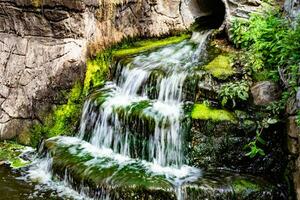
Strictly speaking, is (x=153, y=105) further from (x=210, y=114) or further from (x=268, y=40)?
(x=268, y=40)

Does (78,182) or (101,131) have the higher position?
(101,131)

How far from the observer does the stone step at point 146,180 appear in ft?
20.9

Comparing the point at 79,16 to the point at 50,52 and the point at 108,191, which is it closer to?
the point at 50,52

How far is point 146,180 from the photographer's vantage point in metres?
6.59

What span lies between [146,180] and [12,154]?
3.29 m

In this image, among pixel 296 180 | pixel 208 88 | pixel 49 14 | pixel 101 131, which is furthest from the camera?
pixel 49 14

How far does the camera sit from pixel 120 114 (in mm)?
7734

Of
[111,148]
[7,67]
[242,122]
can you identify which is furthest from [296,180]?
[7,67]

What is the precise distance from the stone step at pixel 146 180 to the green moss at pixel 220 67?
1.74 metres

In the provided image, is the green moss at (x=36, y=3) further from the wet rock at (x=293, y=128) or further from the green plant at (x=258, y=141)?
the wet rock at (x=293, y=128)

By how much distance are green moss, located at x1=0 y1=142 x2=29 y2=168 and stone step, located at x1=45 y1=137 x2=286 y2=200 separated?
96cm

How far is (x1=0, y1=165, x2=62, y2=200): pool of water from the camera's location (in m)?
6.93

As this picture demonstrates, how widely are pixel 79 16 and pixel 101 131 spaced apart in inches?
99.4

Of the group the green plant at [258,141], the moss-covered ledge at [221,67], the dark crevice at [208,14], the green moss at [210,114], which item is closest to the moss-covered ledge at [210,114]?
the green moss at [210,114]
